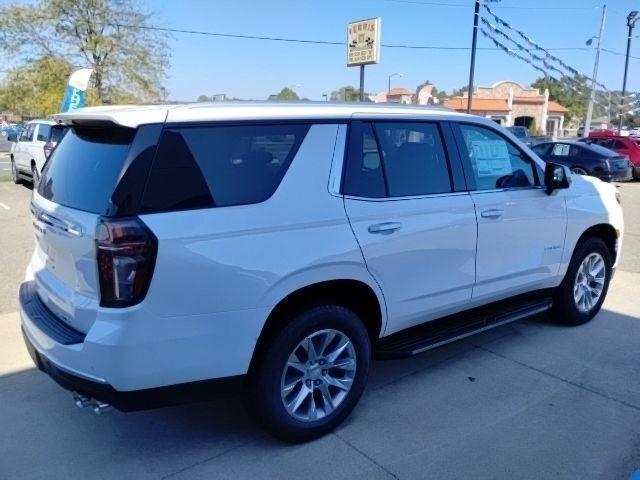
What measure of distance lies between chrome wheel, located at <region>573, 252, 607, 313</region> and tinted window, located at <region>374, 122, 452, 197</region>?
6.52 feet

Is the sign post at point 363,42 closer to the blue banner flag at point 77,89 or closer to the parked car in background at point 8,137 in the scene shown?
the blue banner flag at point 77,89

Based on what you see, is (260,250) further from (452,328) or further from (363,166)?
(452,328)

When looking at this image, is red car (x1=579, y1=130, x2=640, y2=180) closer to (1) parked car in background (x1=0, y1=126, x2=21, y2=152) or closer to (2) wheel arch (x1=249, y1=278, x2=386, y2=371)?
(2) wheel arch (x1=249, y1=278, x2=386, y2=371)

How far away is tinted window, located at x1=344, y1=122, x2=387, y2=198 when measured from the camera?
3119mm

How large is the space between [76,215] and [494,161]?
2851 millimetres

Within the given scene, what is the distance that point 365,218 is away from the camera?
3092mm

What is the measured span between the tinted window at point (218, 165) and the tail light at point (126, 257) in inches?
5.2

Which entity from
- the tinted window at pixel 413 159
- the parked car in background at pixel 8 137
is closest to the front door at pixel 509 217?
the tinted window at pixel 413 159

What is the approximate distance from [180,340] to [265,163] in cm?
98

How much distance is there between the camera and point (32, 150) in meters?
13.9

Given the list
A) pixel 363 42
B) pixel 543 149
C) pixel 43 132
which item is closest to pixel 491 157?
pixel 43 132

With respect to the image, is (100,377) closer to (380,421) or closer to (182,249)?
(182,249)

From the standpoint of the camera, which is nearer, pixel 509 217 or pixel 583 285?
pixel 509 217

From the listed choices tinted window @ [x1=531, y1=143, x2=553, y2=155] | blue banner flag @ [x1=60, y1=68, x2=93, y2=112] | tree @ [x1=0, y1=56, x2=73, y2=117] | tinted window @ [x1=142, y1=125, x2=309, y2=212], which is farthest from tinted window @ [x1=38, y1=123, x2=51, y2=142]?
tinted window @ [x1=531, y1=143, x2=553, y2=155]
